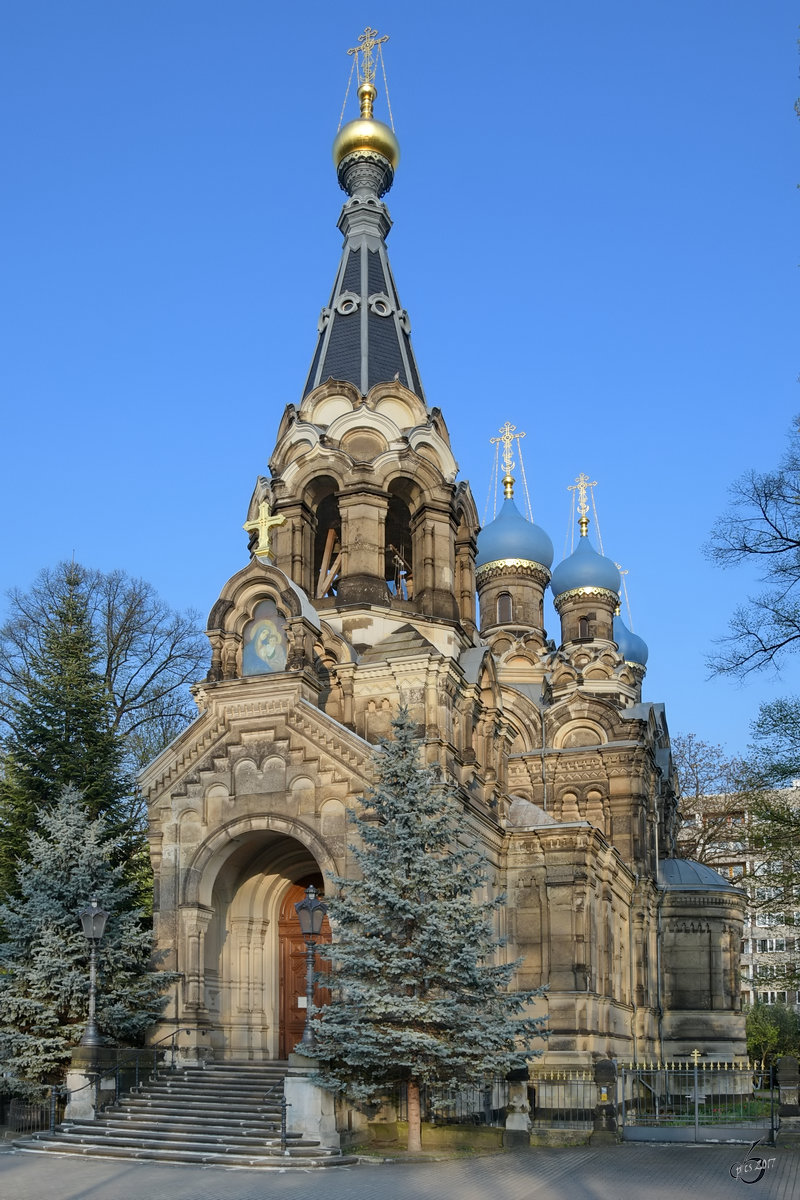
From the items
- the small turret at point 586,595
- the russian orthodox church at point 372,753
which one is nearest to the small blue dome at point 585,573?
the small turret at point 586,595

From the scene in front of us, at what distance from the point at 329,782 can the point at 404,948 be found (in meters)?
4.21

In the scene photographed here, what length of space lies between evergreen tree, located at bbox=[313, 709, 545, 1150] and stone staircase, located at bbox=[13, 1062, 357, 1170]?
3.36ft

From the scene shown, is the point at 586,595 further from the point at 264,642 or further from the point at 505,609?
the point at 264,642

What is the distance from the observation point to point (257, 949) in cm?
2105

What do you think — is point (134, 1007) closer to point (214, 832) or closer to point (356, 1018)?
point (214, 832)

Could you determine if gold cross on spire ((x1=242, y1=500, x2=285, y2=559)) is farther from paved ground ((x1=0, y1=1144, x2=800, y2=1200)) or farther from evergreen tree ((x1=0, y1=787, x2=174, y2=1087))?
paved ground ((x1=0, y1=1144, x2=800, y2=1200))

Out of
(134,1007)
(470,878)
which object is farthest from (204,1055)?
(470,878)

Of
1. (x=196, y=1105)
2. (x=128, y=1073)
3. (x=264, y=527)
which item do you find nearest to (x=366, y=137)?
(x=264, y=527)

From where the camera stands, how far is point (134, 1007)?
744 inches

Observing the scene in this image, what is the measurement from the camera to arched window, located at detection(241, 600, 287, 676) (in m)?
20.9

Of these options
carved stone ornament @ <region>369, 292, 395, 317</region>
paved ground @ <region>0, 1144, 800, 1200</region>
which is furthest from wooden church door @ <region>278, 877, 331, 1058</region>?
carved stone ornament @ <region>369, 292, 395, 317</region>

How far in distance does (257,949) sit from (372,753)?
4.70m

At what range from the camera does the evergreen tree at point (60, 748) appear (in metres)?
22.3

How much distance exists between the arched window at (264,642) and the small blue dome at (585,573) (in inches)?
835
